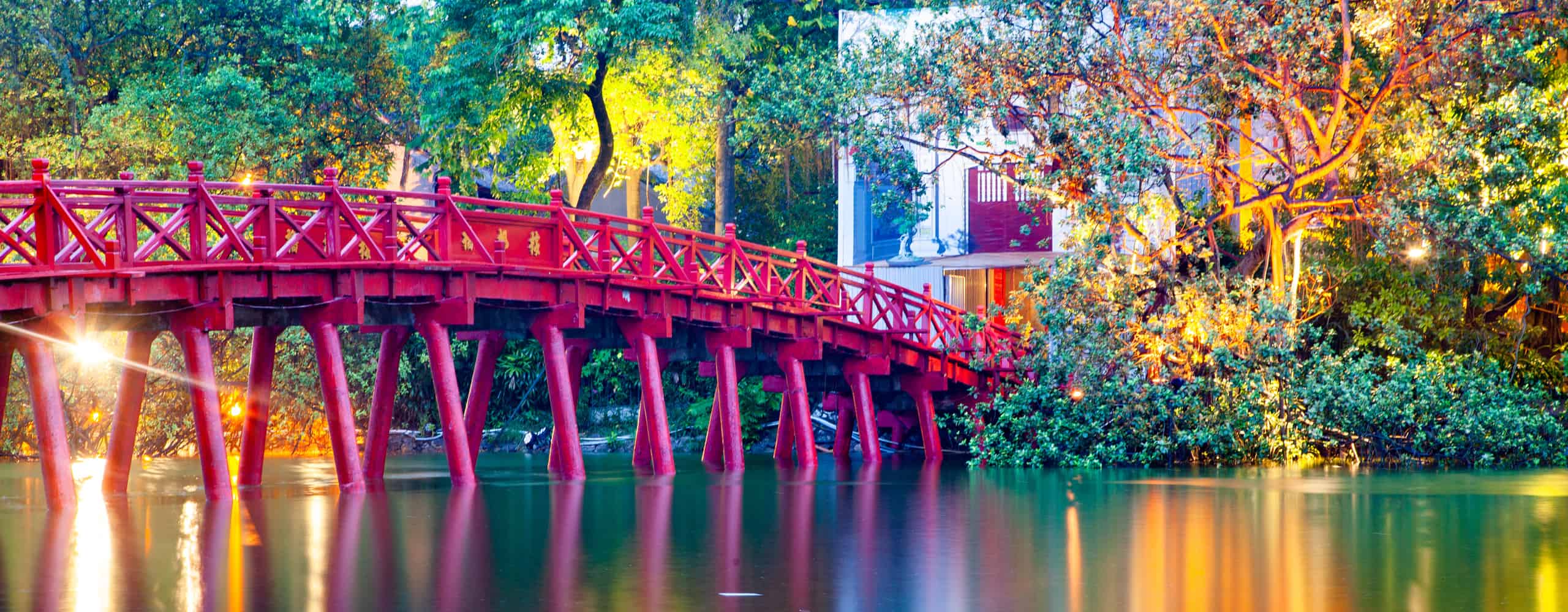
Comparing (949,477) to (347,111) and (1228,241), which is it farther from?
(347,111)

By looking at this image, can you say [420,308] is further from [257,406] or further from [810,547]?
[810,547]

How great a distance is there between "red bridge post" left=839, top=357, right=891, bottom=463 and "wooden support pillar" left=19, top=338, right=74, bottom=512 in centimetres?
1428

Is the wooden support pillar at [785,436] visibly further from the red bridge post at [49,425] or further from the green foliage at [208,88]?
the red bridge post at [49,425]

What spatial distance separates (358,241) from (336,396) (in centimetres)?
196

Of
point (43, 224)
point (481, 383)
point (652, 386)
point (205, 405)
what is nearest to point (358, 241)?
point (205, 405)

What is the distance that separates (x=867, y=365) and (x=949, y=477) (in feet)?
15.4

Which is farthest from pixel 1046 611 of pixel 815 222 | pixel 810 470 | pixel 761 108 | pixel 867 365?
pixel 815 222

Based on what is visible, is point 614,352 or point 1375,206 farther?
point 614,352

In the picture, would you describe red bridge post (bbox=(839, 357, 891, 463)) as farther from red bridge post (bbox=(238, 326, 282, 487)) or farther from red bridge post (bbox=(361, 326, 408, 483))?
red bridge post (bbox=(238, 326, 282, 487))

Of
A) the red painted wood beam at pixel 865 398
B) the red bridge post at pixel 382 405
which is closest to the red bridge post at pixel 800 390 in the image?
the red painted wood beam at pixel 865 398

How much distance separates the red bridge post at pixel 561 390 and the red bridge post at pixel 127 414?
5.14m

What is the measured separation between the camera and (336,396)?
21875mm

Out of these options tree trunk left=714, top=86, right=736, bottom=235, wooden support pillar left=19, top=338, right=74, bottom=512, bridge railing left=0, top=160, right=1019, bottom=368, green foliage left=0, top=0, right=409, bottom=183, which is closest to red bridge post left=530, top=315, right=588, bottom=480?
bridge railing left=0, top=160, right=1019, bottom=368

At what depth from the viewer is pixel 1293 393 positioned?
Answer: 28.5m
